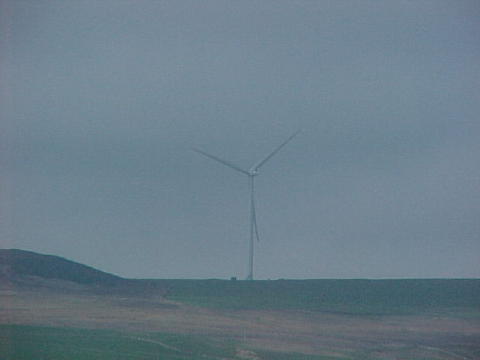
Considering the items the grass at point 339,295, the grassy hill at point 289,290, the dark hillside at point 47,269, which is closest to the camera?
the grass at point 339,295

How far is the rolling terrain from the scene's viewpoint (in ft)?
93.8

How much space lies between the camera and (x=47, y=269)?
44812 millimetres

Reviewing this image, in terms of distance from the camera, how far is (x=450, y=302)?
42500 mm

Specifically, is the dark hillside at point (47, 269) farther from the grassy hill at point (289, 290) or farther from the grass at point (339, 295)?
the grass at point (339, 295)

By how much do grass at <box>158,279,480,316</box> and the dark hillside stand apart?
402cm

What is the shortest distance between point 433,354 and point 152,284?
20.9 meters

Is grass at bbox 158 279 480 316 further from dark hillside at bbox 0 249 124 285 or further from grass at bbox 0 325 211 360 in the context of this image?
grass at bbox 0 325 211 360

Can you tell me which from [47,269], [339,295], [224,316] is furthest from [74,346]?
[339,295]

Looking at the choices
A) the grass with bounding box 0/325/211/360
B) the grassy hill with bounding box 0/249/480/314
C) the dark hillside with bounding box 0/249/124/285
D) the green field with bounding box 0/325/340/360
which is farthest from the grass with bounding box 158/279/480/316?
the grass with bounding box 0/325/211/360

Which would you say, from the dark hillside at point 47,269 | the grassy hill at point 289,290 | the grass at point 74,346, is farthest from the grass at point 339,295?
the grass at point 74,346

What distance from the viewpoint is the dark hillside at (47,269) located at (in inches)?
1677

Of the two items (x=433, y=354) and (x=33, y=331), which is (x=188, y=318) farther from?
(x=433, y=354)

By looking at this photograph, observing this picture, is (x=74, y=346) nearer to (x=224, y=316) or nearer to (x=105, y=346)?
(x=105, y=346)

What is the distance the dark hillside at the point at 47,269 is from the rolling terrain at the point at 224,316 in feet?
0.25
